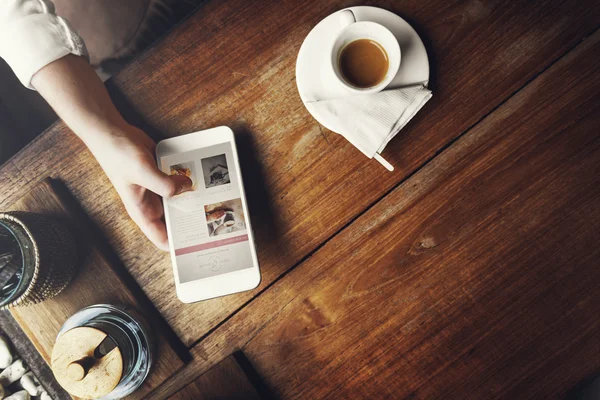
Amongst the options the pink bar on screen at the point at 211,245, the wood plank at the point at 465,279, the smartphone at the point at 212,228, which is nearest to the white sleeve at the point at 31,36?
the smartphone at the point at 212,228

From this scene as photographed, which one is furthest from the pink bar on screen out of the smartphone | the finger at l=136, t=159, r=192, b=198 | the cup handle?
the cup handle

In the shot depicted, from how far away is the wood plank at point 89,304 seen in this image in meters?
0.75

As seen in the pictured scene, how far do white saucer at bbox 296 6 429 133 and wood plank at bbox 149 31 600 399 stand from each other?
0.56 feet

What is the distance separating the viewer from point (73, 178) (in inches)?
31.2

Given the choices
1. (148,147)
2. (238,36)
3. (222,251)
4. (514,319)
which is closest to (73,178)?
(148,147)

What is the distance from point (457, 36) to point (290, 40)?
34cm

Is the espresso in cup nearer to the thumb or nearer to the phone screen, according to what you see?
the phone screen

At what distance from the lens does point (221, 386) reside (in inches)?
29.1

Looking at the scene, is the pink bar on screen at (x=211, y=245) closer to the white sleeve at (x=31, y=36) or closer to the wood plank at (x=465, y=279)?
the wood plank at (x=465, y=279)

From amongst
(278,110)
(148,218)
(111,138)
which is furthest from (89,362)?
(278,110)

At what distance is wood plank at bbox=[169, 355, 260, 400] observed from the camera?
28.8 inches

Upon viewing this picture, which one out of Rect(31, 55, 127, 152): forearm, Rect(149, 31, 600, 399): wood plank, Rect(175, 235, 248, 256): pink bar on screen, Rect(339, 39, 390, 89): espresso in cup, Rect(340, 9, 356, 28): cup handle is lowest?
Rect(149, 31, 600, 399): wood plank

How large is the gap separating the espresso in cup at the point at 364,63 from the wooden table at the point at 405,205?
0.11m

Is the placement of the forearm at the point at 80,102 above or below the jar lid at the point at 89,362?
above
